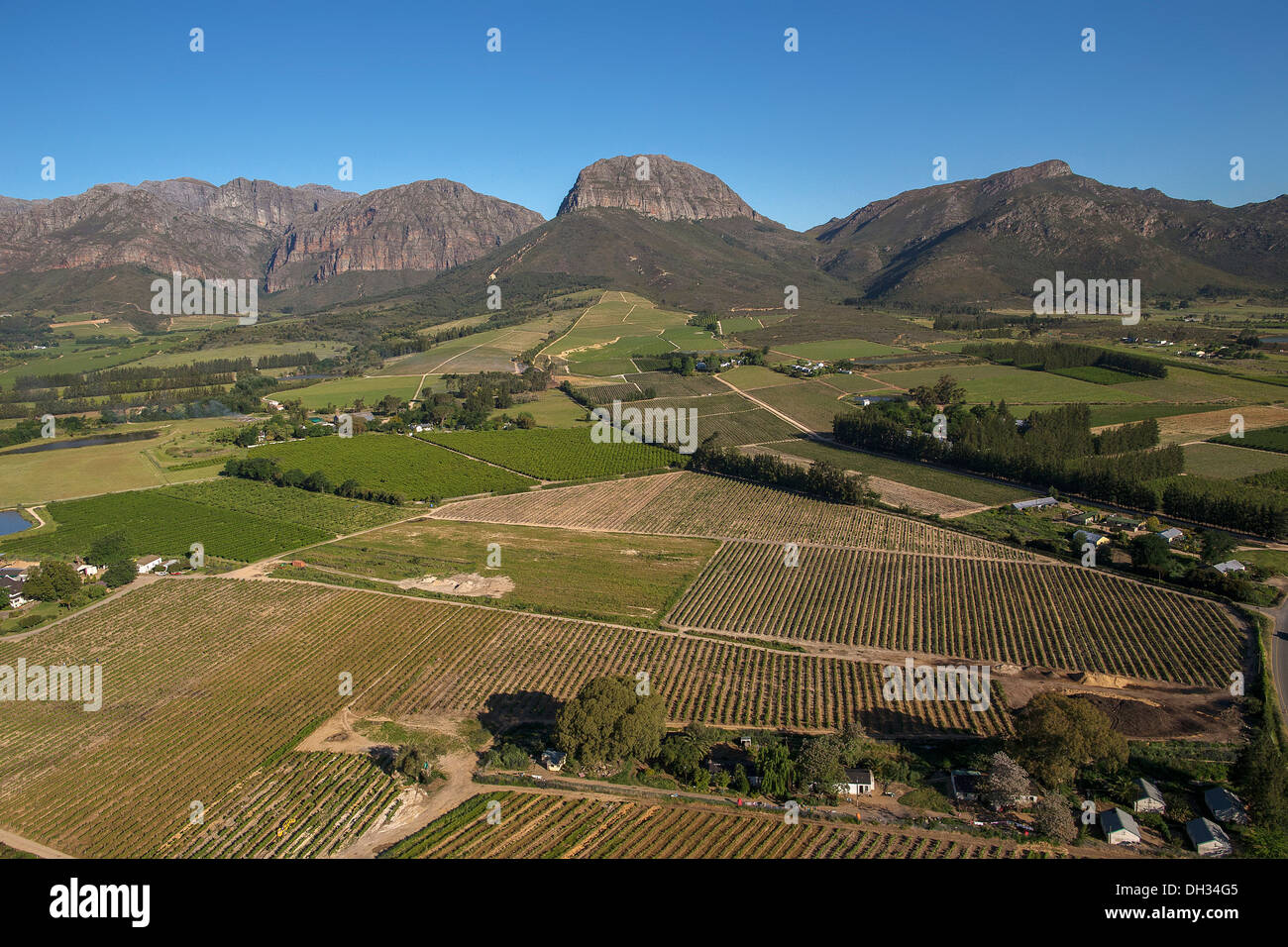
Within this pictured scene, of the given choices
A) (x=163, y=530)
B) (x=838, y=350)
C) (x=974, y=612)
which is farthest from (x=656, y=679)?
(x=838, y=350)

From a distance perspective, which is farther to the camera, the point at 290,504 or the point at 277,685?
the point at 290,504

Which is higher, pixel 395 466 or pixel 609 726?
pixel 395 466

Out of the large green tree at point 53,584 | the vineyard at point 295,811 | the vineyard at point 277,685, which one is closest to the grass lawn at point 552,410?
the vineyard at point 277,685

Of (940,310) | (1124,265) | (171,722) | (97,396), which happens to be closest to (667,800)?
(171,722)

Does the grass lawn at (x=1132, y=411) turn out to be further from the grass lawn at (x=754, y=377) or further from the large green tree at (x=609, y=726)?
the large green tree at (x=609, y=726)

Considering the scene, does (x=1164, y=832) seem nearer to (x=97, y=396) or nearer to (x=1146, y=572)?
(x=1146, y=572)

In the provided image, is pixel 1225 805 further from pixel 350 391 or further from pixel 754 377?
pixel 350 391
